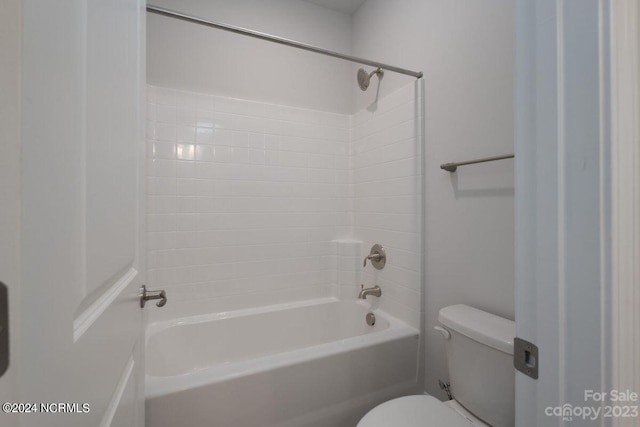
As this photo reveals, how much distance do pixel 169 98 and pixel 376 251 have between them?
1.64 metres

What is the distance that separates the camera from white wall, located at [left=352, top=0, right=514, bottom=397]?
1102 millimetres

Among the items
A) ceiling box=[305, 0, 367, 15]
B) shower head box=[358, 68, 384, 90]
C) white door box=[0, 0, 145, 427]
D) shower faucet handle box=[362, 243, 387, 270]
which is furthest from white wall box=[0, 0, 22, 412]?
ceiling box=[305, 0, 367, 15]

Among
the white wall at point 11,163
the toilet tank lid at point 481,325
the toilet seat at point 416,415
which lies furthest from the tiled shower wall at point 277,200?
the white wall at point 11,163

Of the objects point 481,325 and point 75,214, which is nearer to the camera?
point 75,214

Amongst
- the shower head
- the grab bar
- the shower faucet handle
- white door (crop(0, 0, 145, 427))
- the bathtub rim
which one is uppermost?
the shower head

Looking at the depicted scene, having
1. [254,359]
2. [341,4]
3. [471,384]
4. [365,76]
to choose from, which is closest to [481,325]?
[471,384]

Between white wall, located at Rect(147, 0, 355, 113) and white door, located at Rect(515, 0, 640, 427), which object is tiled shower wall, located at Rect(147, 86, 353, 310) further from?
white door, located at Rect(515, 0, 640, 427)

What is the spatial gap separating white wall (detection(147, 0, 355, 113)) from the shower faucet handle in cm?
113

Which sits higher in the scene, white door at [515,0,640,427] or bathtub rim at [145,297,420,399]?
white door at [515,0,640,427]

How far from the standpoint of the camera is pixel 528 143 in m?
0.45

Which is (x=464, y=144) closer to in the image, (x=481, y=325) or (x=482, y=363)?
(x=481, y=325)

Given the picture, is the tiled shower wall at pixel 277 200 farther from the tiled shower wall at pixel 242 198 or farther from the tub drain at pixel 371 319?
the tub drain at pixel 371 319

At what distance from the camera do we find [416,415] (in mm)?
961

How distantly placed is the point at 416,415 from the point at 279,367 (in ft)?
1.81
